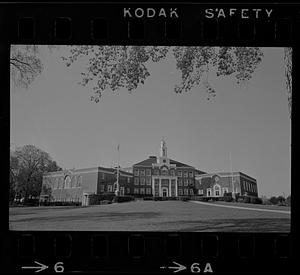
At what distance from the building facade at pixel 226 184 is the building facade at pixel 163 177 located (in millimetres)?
94

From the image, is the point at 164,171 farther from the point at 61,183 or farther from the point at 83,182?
the point at 61,183

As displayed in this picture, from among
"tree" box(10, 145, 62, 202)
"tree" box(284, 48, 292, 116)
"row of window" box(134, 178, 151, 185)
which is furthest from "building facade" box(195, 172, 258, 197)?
"tree" box(10, 145, 62, 202)

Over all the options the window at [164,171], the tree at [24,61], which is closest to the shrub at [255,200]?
the window at [164,171]

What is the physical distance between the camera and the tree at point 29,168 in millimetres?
4453

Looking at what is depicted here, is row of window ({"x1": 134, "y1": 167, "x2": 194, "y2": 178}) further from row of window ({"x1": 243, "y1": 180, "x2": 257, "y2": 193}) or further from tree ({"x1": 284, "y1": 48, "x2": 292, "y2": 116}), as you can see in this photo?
tree ({"x1": 284, "y1": 48, "x2": 292, "y2": 116})

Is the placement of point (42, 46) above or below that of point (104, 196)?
above

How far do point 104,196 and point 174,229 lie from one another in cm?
77

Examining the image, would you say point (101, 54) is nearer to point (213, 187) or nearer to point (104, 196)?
point (104, 196)
